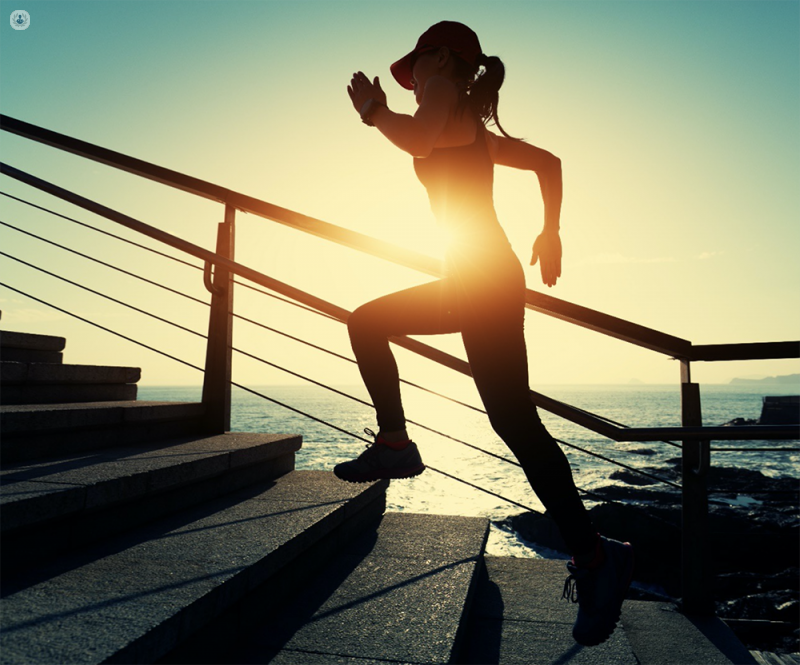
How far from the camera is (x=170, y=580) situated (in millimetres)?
1596

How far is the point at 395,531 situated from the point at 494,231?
1.75 metres

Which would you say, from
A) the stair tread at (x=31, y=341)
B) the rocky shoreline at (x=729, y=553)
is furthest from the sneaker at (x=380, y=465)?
the rocky shoreline at (x=729, y=553)

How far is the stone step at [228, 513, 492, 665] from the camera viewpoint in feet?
5.44

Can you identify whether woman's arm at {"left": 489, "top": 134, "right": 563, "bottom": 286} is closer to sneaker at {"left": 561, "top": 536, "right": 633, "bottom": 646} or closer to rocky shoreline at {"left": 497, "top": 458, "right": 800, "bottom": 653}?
sneaker at {"left": 561, "top": 536, "right": 633, "bottom": 646}

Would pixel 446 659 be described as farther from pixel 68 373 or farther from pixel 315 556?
pixel 68 373

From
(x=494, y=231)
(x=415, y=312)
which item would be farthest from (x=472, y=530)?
(x=494, y=231)

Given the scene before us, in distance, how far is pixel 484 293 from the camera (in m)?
1.65

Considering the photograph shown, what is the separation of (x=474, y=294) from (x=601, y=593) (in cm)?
87

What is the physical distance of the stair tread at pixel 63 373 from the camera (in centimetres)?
291

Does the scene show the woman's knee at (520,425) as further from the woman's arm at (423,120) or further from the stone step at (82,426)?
the stone step at (82,426)

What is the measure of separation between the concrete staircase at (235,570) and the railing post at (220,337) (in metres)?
0.33

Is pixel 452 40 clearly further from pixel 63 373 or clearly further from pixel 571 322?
pixel 63 373

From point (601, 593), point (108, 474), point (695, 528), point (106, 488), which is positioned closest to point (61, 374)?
point (108, 474)

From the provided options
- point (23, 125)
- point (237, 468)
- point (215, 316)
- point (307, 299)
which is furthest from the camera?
point (215, 316)
